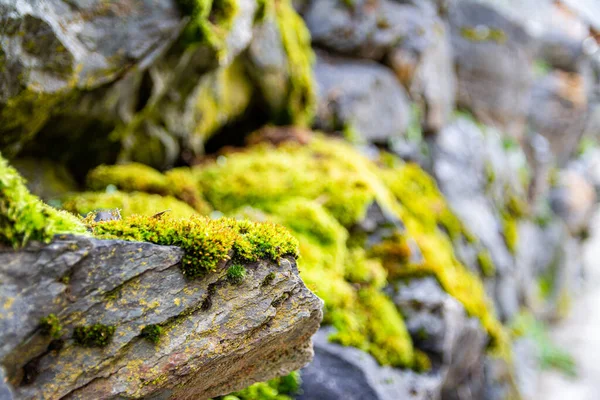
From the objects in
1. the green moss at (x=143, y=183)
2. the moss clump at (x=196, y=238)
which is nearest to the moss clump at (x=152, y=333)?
the moss clump at (x=196, y=238)

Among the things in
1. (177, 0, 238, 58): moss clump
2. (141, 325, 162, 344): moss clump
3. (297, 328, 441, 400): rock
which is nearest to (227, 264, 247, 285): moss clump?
(141, 325, 162, 344): moss clump

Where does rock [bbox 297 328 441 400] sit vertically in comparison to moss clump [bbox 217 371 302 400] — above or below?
below

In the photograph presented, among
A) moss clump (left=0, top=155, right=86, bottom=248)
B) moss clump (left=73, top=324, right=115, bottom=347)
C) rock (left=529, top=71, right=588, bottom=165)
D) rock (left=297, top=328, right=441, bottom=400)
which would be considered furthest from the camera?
rock (left=529, top=71, right=588, bottom=165)

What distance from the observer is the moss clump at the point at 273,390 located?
3713mm

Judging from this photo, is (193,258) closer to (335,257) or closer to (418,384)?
(335,257)

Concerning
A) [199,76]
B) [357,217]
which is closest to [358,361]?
[357,217]

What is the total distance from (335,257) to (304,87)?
15.1 ft

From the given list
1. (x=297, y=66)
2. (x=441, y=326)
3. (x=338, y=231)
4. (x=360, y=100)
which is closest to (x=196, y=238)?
(x=338, y=231)

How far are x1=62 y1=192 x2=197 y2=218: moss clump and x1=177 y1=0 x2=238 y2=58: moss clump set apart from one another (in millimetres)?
1908

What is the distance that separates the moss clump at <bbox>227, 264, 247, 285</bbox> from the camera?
8.60ft

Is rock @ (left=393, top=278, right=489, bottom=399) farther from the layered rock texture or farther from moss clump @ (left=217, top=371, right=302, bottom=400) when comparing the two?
moss clump @ (left=217, top=371, right=302, bottom=400)

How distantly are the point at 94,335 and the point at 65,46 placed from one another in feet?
8.97

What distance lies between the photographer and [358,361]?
463 cm

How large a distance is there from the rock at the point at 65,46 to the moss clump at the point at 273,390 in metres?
3.02
